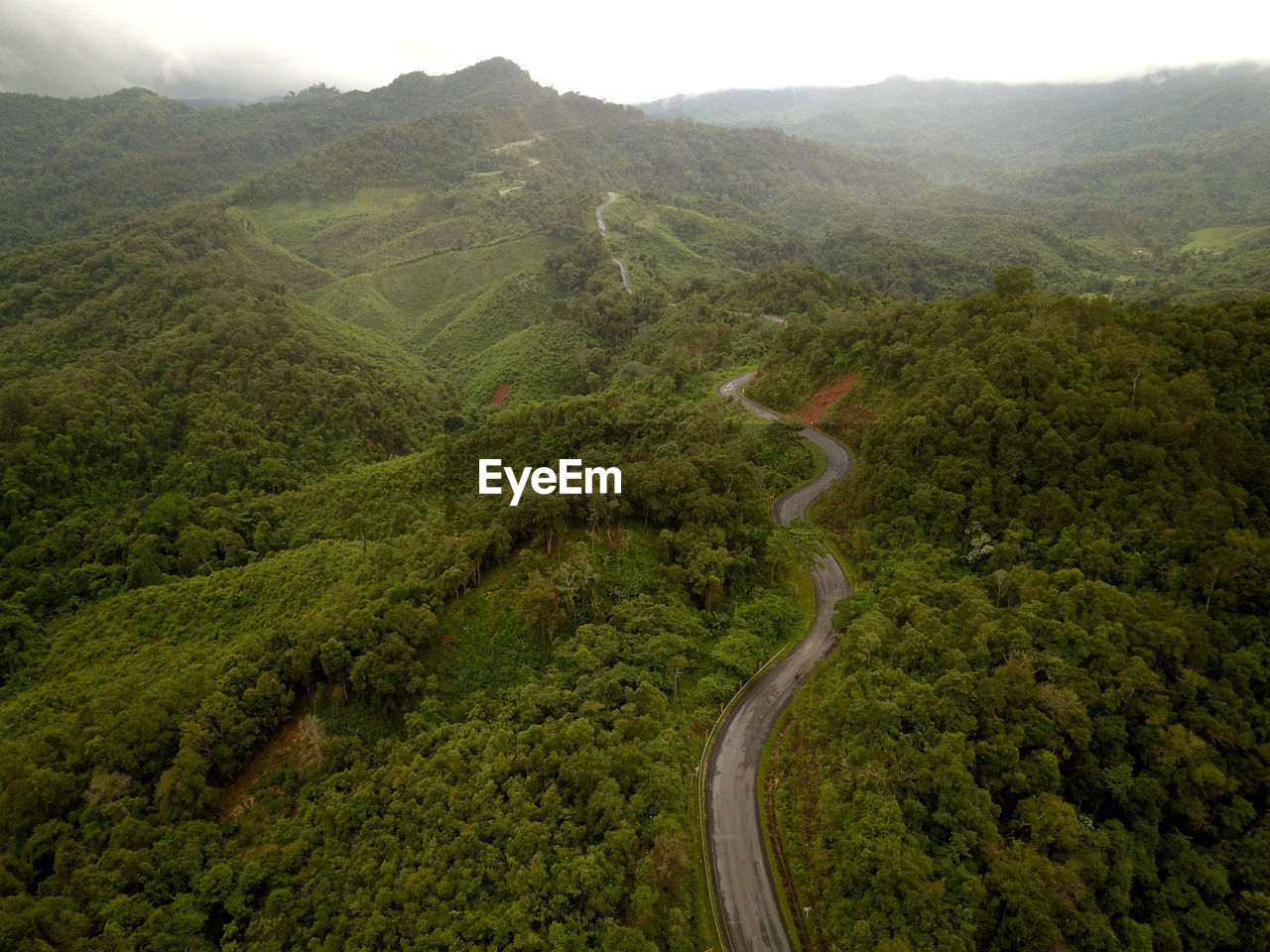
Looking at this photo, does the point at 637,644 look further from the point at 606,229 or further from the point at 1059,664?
the point at 606,229

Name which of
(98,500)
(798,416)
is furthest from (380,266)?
(798,416)

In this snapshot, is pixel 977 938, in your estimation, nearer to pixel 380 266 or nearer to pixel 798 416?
pixel 798 416

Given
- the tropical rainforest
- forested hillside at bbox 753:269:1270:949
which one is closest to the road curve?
the tropical rainforest

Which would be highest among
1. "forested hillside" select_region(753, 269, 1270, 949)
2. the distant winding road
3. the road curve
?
the distant winding road

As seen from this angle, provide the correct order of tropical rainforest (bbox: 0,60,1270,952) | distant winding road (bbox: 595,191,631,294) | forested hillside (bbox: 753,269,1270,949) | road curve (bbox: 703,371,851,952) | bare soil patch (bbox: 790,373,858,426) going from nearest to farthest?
forested hillside (bbox: 753,269,1270,949)
tropical rainforest (bbox: 0,60,1270,952)
road curve (bbox: 703,371,851,952)
bare soil patch (bbox: 790,373,858,426)
distant winding road (bbox: 595,191,631,294)

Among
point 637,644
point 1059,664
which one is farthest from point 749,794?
point 1059,664

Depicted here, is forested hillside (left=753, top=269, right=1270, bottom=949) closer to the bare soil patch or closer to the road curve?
the road curve
